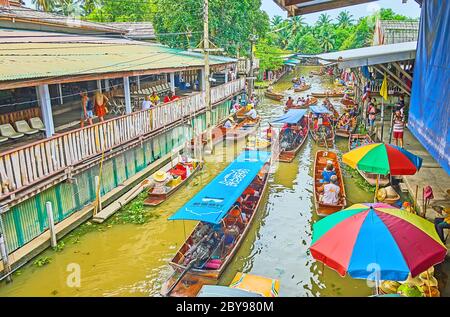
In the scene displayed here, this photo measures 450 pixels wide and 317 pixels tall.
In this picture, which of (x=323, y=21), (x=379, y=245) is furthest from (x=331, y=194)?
(x=323, y=21)

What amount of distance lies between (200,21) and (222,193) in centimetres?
1894

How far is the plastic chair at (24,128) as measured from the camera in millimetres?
12523

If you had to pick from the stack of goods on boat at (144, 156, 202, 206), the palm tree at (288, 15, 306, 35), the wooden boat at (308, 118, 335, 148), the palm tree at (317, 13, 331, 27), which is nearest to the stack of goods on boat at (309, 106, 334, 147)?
the wooden boat at (308, 118, 335, 148)

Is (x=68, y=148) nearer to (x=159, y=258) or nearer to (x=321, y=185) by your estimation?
(x=159, y=258)

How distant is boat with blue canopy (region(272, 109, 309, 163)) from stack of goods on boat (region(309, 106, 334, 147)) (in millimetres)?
681

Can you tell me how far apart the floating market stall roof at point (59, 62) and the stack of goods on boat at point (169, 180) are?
4069 millimetres

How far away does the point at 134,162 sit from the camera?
1505cm

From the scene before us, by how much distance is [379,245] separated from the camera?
5.41 m

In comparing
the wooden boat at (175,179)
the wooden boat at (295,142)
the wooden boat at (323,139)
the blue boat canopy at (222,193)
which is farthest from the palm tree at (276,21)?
the blue boat canopy at (222,193)

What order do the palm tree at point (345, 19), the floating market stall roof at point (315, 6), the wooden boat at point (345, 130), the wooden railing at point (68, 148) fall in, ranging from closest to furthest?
the floating market stall roof at point (315, 6) < the wooden railing at point (68, 148) < the wooden boat at point (345, 130) < the palm tree at point (345, 19)

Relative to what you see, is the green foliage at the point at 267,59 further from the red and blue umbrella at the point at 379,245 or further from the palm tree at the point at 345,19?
the palm tree at the point at 345,19

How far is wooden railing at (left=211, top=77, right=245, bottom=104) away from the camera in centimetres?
2408

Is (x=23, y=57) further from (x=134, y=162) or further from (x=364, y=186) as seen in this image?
(x=364, y=186)
